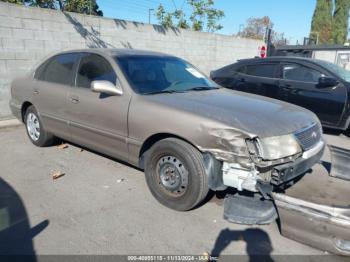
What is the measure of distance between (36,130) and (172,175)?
3.10 m

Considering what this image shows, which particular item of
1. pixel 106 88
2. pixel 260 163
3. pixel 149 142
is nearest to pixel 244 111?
pixel 260 163

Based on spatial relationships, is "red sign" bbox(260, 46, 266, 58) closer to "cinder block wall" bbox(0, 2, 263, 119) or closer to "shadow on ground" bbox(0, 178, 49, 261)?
"cinder block wall" bbox(0, 2, 263, 119)

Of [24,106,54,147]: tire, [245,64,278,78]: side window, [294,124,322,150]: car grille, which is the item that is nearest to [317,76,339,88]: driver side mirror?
[245,64,278,78]: side window

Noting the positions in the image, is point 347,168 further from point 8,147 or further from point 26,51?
point 26,51

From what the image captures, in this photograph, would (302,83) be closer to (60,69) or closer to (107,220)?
(60,69)

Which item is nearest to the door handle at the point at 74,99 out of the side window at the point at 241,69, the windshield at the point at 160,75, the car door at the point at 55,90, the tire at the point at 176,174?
the car door at the point at 55,90

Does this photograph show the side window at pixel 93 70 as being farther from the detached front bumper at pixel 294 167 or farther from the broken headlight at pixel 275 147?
the detached front bumper at pixel 294 167

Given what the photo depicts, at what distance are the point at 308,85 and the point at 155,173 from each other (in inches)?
177

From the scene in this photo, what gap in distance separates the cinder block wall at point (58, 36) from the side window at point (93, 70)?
3434mm

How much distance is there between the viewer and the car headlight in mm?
2908

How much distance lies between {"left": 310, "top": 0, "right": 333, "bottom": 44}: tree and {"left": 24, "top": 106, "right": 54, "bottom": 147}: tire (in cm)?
3716

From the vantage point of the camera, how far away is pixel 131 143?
3.76 meters

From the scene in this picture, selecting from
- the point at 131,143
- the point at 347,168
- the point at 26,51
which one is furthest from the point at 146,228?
the point at 26,51

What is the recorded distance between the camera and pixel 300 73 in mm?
6820
